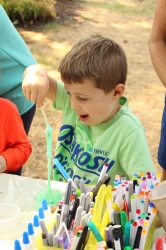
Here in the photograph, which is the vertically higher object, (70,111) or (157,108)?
(70,111)

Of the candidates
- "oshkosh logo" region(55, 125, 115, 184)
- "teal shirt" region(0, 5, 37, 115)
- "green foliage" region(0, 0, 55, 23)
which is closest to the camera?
"oshkosh logo" region(55, 125, 115, 184)

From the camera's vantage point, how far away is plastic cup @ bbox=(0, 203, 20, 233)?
119 cm

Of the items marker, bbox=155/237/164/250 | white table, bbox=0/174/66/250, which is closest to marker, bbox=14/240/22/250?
white table, bbox=0/174/66/250

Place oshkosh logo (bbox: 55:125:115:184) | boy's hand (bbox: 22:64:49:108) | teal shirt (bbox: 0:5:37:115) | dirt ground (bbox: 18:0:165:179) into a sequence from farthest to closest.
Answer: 1. dirt ground (bbox: 18:0:165:179)
2. teal shirt (bbox: 0:5:37:115)
3. oshkosh logo (bbox: 55:125:115:184)
4. boy's hand (bbox: 22:64:49:108)

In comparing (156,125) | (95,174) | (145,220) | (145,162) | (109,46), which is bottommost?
(156,125)

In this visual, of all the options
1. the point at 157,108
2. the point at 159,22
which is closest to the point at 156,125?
the point at 157,108

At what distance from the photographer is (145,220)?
929mm

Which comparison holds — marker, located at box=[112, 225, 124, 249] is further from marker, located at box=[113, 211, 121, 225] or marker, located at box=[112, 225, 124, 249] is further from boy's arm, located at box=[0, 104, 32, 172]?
boy's arm, located at box=[0, 104, 32, 172]

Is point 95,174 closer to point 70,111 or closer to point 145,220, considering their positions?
point 70,111

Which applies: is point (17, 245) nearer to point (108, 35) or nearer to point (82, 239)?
point (82, 239)

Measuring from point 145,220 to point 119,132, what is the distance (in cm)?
53

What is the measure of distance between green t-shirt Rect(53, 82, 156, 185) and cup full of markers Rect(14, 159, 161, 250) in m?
0.28

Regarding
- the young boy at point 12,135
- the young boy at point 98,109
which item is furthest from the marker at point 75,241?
the young boy at point 12,135

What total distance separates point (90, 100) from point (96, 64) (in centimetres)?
12
